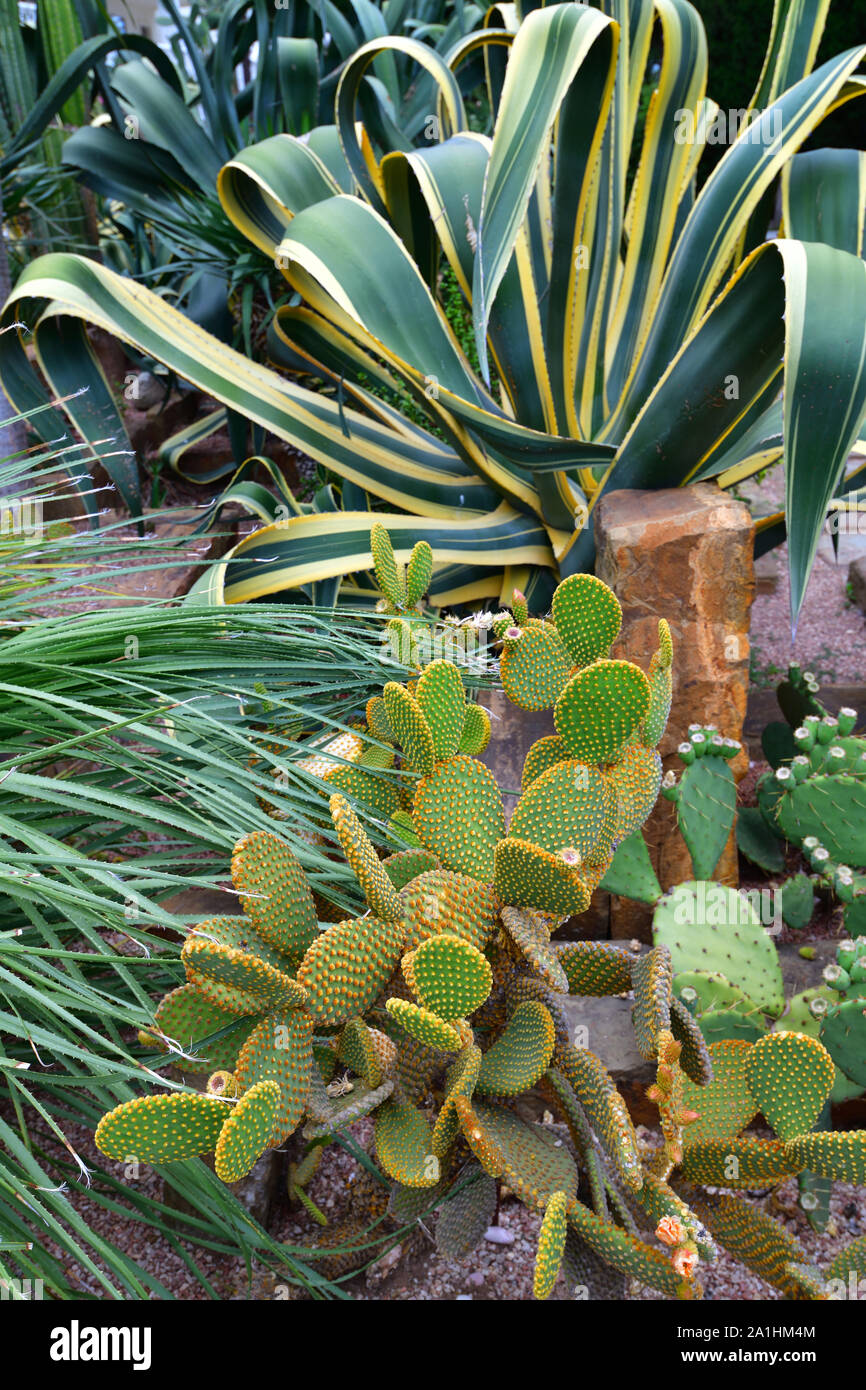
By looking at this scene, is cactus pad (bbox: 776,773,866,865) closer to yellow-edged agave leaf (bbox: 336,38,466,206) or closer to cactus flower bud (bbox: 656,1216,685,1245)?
cactus flower bud (bbox: 656,1216,685,1245)

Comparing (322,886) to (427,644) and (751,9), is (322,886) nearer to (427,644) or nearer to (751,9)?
(427,644)

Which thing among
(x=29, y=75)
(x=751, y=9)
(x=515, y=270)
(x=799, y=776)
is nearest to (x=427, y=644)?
(x=799, y=776)

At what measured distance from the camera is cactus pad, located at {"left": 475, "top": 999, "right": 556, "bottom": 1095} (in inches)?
34.2

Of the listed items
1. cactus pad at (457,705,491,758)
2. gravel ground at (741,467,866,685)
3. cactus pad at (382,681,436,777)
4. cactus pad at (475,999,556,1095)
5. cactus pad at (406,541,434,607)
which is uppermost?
cactus pad at (406,541,434,607)

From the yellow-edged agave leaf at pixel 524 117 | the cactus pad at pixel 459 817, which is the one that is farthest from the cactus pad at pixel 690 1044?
the yellow-edged agave leaf at pixel 524 117

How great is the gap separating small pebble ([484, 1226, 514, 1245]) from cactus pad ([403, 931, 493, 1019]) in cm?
55

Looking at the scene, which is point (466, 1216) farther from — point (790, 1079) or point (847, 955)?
point (847, 955)

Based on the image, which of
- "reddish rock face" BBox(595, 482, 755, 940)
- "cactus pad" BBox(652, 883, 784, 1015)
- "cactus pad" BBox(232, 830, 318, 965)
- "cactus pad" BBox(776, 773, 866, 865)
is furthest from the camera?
"reddish rock face" BBox(595, 482, 755, 940)

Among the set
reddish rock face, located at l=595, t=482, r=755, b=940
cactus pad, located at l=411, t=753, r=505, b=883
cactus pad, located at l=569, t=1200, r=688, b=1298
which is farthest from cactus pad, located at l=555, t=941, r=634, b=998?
reddish rock face, located at l=595, t=482, r=755, b=940

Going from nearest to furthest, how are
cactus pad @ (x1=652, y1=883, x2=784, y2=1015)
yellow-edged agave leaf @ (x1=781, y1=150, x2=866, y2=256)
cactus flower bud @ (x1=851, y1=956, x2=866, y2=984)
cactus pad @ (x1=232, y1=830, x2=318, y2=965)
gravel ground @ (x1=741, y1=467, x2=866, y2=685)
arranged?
cactus pad @ (x1=232, y1=830, x2=318, y2=965) → cactus flower bud @ (x1=851, y1=956, x2=866, y2=984) → cactus pad @ (x1=652, y1=883, x2=784, y2=1015) → yellow-edged agave leaf @ (x1=781, y1=150, x2=866, y2=256) → gravel ground @ (x1=741, y1=467, x2=866, y2=685)

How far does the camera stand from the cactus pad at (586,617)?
1096 mm

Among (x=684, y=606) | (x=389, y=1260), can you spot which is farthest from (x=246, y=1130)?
(x=684, y=606)

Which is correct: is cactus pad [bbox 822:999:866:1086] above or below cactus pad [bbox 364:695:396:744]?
below

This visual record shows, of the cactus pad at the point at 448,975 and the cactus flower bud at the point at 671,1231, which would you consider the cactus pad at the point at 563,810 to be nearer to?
the cactus pad at the point at 448,975
